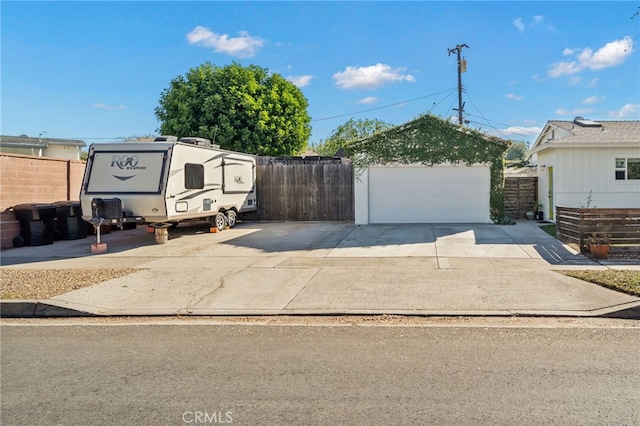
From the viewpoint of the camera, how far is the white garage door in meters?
15.6

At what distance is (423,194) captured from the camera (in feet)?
52.1

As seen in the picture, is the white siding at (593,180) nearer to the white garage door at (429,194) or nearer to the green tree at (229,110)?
the white garage door at (429,194)

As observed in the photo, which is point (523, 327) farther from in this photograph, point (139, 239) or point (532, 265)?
point (139, 239)

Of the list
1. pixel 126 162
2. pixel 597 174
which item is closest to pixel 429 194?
pixel 597 174

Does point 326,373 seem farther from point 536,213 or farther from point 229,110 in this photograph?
point 229,110

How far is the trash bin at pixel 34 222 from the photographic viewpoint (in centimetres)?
1277

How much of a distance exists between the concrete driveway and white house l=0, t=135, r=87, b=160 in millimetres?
27784

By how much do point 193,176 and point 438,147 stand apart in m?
8.47

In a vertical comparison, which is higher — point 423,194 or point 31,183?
point 31,183

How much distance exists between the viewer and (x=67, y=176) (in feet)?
50.9

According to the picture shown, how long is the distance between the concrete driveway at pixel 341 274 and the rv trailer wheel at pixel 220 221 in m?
1.38

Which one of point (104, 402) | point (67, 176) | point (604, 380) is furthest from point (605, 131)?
point (67, 176)

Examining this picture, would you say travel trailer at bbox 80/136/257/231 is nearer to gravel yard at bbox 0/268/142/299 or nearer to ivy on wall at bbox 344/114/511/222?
gravel yard at bbox 0/268/142/299

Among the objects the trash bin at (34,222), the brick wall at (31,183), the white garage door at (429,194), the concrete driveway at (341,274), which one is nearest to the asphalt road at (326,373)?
the concrete driveway at (341,274)
